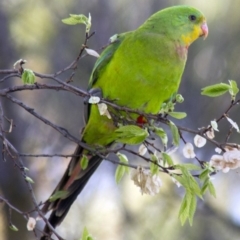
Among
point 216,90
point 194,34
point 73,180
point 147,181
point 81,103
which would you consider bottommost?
point 81,103

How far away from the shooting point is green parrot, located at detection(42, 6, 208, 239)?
174cm

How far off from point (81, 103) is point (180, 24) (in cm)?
146

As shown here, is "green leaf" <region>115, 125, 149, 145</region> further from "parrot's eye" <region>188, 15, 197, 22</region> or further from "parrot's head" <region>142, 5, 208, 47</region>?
"parrot's eye" <region>188, 15, 197, 22</region>

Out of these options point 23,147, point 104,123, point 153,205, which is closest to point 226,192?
point 153,205

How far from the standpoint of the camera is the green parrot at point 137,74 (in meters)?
1.74

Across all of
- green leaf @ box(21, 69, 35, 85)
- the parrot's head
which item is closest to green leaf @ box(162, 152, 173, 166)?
green leaf @ box(21, 69, 35, 85)

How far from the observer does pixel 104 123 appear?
1901 mm

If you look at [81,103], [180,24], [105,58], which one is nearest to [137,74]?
[105,58]

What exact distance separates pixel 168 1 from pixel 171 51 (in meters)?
1.58

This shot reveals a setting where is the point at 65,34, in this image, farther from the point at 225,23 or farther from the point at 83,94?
the point at 83,94

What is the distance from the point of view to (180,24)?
1.96 meters

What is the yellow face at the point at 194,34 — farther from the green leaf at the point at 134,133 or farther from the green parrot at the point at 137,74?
the green leaf at the point at 134,133

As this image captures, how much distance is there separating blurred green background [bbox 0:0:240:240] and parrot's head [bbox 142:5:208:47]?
1193mm

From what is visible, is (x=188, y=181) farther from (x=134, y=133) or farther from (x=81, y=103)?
(x=81, y=103)
